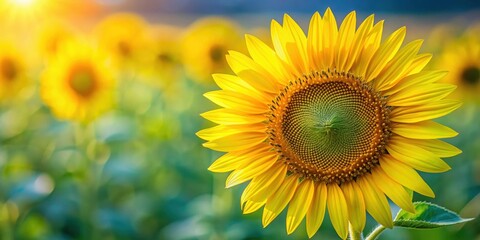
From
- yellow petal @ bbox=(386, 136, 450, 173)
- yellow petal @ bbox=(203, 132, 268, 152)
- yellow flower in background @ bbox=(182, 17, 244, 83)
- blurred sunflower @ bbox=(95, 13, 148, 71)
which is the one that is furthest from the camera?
blurred sunflower @ bbox=(95, 13, 148, 71)

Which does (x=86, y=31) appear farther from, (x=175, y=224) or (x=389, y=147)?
(x=389, y=147)

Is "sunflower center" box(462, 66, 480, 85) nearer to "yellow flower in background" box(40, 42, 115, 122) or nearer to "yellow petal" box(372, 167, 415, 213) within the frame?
"yellow flower in background" box(40, 42, 115, 122)

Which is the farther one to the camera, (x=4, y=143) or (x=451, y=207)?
(x=4, y=143)

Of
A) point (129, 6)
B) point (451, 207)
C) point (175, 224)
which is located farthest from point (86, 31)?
point (451, 207)

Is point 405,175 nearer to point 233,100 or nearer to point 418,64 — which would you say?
point 418,64

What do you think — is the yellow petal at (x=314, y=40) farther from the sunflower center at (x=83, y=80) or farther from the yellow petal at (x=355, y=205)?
the sunflower center at (x=83, y=80)

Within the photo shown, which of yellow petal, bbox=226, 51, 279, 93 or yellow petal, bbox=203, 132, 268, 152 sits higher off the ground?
yellow petal, bbox=226, 51, 279, 93

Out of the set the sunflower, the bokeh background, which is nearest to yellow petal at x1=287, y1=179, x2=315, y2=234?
the sunflower
